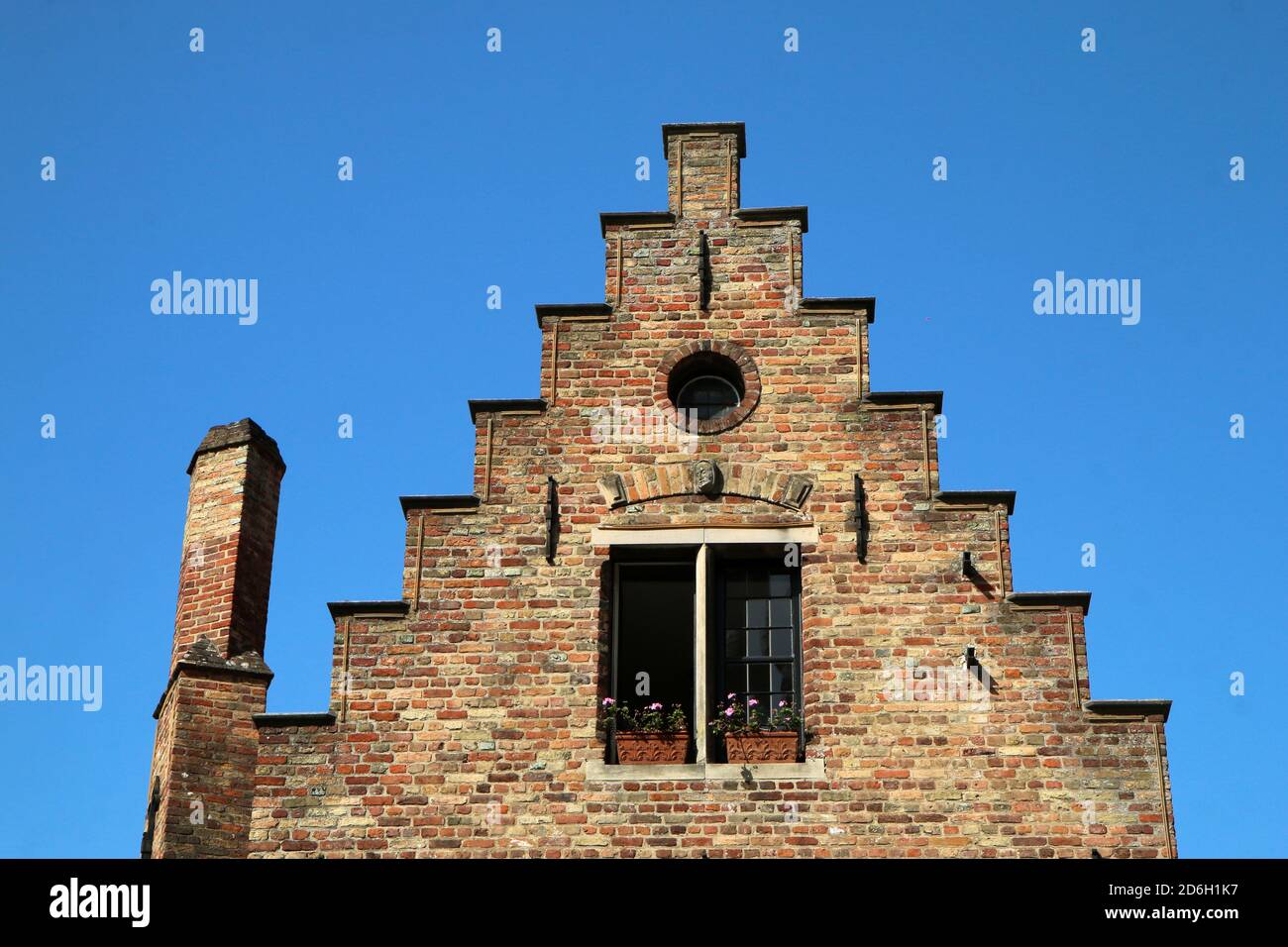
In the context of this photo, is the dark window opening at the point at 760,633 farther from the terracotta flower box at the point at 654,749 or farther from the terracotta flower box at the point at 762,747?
the terracotta flower box at the point at 654,749

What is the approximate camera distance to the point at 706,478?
1473 cm

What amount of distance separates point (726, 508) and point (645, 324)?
179 cm

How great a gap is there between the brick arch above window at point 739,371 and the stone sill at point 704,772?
2.73m

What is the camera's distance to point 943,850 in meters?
13.4

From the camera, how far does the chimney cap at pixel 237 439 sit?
1570 cm

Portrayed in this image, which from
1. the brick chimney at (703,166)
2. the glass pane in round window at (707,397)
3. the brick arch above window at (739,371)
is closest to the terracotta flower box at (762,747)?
the brick arch above window at (739,371)

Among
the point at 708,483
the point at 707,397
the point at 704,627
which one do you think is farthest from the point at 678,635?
the point at 707,397

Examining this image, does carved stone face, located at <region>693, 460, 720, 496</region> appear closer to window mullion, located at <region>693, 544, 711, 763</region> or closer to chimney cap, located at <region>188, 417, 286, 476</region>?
window mullion, located at <region>693, 544, 711, 763</region>

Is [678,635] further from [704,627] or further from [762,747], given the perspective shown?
[762,747]

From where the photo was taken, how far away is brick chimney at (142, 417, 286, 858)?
46.3 ft

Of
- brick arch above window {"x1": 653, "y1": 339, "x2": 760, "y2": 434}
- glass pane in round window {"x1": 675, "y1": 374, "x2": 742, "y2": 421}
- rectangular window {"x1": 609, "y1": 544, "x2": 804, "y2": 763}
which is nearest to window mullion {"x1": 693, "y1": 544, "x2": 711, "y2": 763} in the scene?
rectangular window {"x1": 609, "y1": 544, "x2": 804, "y2": 763}

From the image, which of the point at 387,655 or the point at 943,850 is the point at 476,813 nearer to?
the point at 387,655

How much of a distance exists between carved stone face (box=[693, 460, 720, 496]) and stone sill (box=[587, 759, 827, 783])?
85.3 inches

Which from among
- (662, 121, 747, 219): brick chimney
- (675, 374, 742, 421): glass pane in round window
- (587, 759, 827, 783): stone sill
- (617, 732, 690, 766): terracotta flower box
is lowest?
(587, 759, 827, 783): stone sill
